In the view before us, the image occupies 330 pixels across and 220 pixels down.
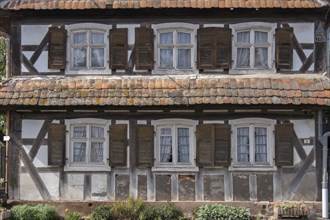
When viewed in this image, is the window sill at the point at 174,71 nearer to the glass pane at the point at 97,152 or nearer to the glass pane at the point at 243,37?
the glass pane at the point at 243,37

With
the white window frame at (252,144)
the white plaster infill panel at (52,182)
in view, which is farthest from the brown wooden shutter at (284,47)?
the white plaster infill panel at (52,182)

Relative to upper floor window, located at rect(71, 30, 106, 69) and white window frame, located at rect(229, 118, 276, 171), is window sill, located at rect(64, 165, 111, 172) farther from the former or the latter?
white window frame, located at rect(229, 118, 276, 171)

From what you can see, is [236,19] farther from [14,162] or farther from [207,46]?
[14,162]

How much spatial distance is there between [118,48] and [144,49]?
82 cm

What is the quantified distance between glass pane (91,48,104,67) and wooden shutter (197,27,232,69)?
3063mm

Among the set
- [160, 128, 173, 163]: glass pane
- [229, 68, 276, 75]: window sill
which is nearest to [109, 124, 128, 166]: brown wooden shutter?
[160, 128, 173, 163]: glass pane

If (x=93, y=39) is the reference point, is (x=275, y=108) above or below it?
below

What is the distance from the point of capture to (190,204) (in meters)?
16.0

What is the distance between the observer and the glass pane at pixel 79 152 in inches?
650

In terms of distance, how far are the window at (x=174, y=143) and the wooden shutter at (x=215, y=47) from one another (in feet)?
6.49

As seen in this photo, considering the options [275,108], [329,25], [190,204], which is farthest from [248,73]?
[190,204]

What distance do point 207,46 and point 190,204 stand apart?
4.88m

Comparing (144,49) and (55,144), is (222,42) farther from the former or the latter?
(55,144)

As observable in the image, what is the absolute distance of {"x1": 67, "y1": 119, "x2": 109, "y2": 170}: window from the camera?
16.4 metres
